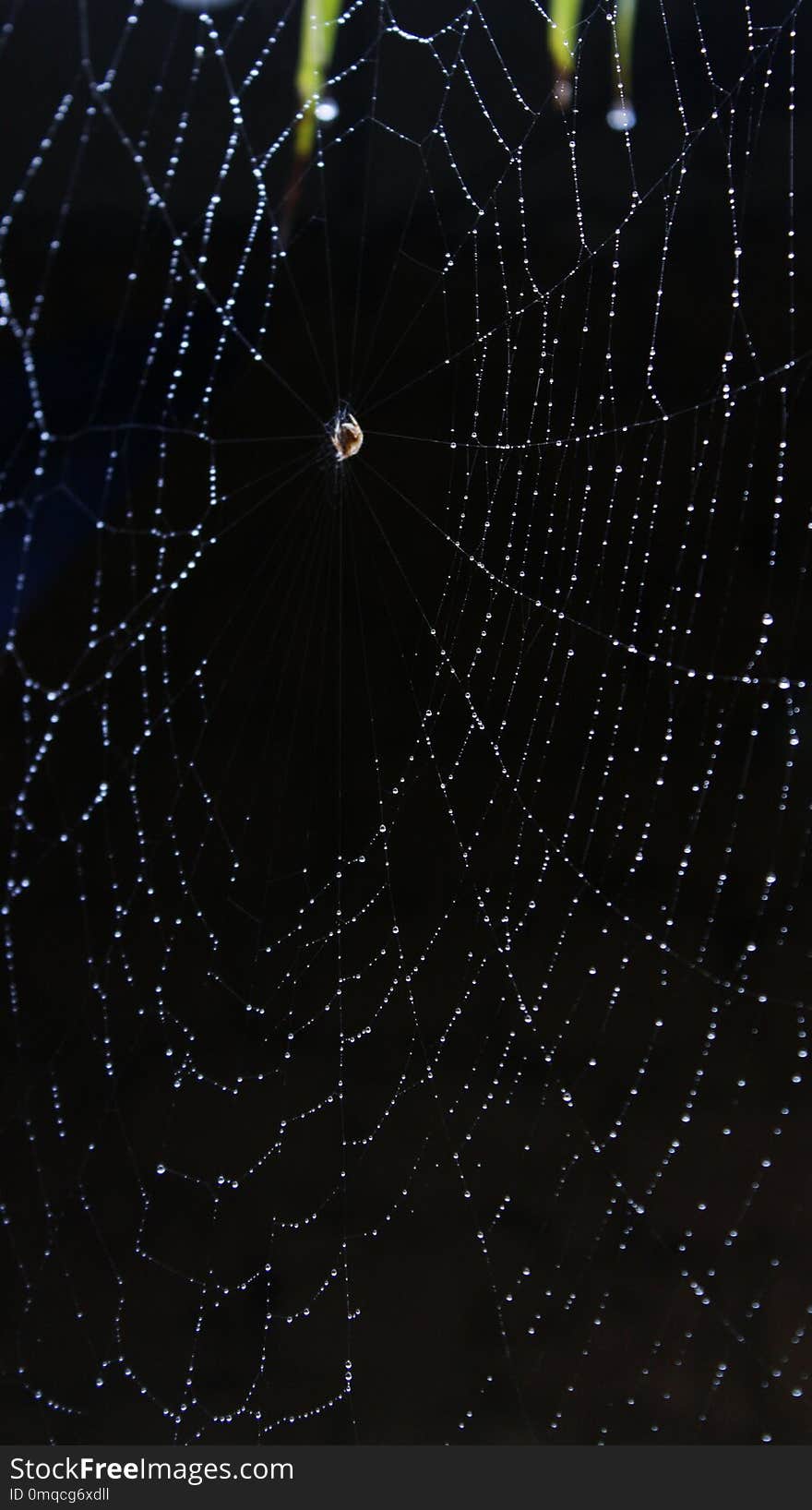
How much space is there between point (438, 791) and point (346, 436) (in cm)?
38

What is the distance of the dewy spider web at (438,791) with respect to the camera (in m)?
1.04

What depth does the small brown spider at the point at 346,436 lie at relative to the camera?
1021mm

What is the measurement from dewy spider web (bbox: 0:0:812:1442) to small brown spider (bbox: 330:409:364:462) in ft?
0.05

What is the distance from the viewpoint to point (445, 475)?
1.15m

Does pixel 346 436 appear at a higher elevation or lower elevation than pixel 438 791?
higher

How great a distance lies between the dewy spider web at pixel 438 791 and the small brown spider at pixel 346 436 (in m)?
0.01

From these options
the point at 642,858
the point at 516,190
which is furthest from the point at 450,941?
the point at 516,190

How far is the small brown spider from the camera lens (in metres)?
1.02

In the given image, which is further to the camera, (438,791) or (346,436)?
(438,791)

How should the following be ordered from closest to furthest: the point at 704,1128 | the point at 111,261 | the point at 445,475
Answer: the point at 111,261, the point at 445,475, the point at 704,1128

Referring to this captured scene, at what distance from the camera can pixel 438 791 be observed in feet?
4.13

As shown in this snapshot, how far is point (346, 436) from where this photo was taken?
1.02 meters

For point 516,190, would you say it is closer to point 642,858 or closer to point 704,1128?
point 642,858

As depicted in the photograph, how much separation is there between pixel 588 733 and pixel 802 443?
1.11 ft
